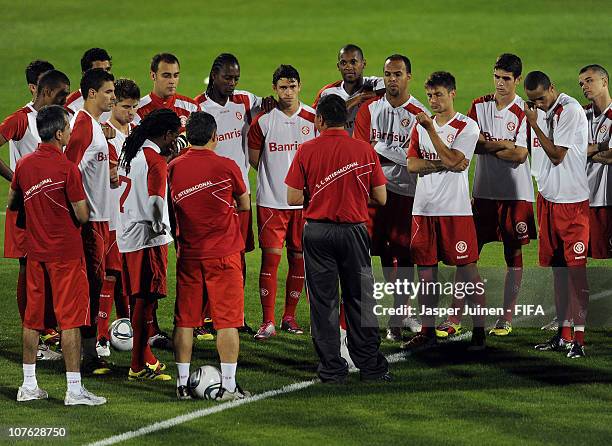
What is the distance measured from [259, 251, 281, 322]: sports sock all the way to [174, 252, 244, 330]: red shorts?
2.59 meters

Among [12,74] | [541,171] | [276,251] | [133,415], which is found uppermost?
[12,74]

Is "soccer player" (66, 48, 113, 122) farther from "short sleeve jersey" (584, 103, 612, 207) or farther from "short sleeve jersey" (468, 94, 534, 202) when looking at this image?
"short sleeve jersey" (584, 103, 612, 207)

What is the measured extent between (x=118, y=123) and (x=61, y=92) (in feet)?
1.90

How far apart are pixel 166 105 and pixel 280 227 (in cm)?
157

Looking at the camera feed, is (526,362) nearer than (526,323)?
Yes

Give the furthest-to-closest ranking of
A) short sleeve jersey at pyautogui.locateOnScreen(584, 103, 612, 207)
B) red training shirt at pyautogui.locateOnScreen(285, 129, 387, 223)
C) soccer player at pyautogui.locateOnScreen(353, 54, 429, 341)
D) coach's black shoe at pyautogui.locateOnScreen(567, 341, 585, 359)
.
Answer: soccer player at pyautogui.locateOnScreen(353, 54, 429, 341) → short sleeve jersey at pyautogui.locateOnScreen(584, 103, 612, 207) → coach's black shoe at pyautogui.locateOnScreen(567, 341, 585, 359) → red training shirt at pyautogui.locateOnScreen(285, 129, 387, 223)

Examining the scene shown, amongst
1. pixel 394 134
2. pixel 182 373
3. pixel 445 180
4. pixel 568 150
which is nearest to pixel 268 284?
pixel 394 134

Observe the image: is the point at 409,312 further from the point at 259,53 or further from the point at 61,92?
the point at 259,53

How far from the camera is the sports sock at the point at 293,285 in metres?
12.0

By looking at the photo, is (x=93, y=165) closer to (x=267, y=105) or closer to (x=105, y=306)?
(x=105, y=306)

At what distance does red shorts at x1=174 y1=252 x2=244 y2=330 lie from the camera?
9.20m

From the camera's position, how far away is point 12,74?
3388 cm

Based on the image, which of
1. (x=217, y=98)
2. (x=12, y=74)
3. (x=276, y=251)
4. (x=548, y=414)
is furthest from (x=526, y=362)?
(x=12, y=74)

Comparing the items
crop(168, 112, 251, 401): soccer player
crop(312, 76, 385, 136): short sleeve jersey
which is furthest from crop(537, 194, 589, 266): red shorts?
crop(168, 112, 251, 401): soccer player
